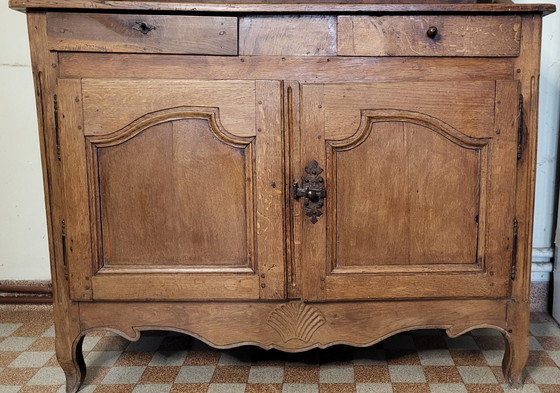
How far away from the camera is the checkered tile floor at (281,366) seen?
163 cm

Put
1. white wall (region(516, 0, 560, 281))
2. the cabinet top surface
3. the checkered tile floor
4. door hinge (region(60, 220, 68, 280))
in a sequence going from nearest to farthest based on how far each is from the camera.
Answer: the cabinet top surface → door hinge (region(60, 220, 68, 280)) → the checkered tile floor → white wall (region(516, 0, 560, 281))

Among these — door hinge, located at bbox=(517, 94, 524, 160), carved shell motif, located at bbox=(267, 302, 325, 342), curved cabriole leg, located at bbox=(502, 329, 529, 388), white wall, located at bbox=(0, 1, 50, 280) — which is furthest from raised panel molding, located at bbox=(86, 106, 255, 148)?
curved cabriole leg, located at bbox=(502, 329, 529, 388)

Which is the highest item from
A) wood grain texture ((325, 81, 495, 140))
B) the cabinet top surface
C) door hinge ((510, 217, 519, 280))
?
the cabinet top surface

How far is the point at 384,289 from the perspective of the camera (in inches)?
60.0

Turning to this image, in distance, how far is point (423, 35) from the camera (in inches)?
56.4

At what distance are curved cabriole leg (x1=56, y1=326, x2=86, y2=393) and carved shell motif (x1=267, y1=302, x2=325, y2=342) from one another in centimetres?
59

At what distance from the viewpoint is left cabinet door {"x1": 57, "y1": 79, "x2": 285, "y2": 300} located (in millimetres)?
1442

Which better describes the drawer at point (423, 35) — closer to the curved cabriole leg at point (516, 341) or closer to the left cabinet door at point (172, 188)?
the left cabinet door at point (172, 188)

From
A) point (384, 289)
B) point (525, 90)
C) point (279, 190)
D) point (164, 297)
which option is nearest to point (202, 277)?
point (164, 297)

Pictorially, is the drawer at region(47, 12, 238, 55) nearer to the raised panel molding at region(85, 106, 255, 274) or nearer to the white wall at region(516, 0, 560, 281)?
the raised panel molding at region(85, 106, 255, 274)

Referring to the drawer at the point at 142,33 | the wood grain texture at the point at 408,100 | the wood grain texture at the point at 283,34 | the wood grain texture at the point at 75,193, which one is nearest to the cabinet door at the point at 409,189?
the wood grain texture at the point at 408,100

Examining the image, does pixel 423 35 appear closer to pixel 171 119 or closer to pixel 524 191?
pixel 524 191

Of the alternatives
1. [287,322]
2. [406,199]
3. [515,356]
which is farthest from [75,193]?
[515,356]

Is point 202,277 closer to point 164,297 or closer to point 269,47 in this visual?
point 164,297
